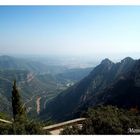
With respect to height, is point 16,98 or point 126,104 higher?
point 16,98

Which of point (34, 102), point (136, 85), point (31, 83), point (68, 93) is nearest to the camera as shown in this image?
point (136, 85)

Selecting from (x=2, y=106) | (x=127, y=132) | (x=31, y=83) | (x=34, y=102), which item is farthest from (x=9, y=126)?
(x=31, y=83)

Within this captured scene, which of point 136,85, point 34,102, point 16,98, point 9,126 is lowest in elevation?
point 34,102

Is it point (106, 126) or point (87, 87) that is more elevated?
point (106, 126)

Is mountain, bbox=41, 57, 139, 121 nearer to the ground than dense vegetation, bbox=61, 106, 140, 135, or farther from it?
nearer to the ground

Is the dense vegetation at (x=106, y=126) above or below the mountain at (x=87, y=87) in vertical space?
above

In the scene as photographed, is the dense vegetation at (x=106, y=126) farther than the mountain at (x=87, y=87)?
No

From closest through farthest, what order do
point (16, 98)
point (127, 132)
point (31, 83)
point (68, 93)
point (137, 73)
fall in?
point (127, 132), point (16, 98), point (137, 73), point (68, 93), point (31, 83)

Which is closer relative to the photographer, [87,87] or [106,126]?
[106,126]

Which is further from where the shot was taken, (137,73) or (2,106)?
(2,106)

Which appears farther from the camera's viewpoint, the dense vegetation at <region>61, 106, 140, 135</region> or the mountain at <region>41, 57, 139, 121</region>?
the mountain at <region>41, 57, 139, 121</region>

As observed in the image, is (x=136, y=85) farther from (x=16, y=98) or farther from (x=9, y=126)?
(x=9, y=126)
